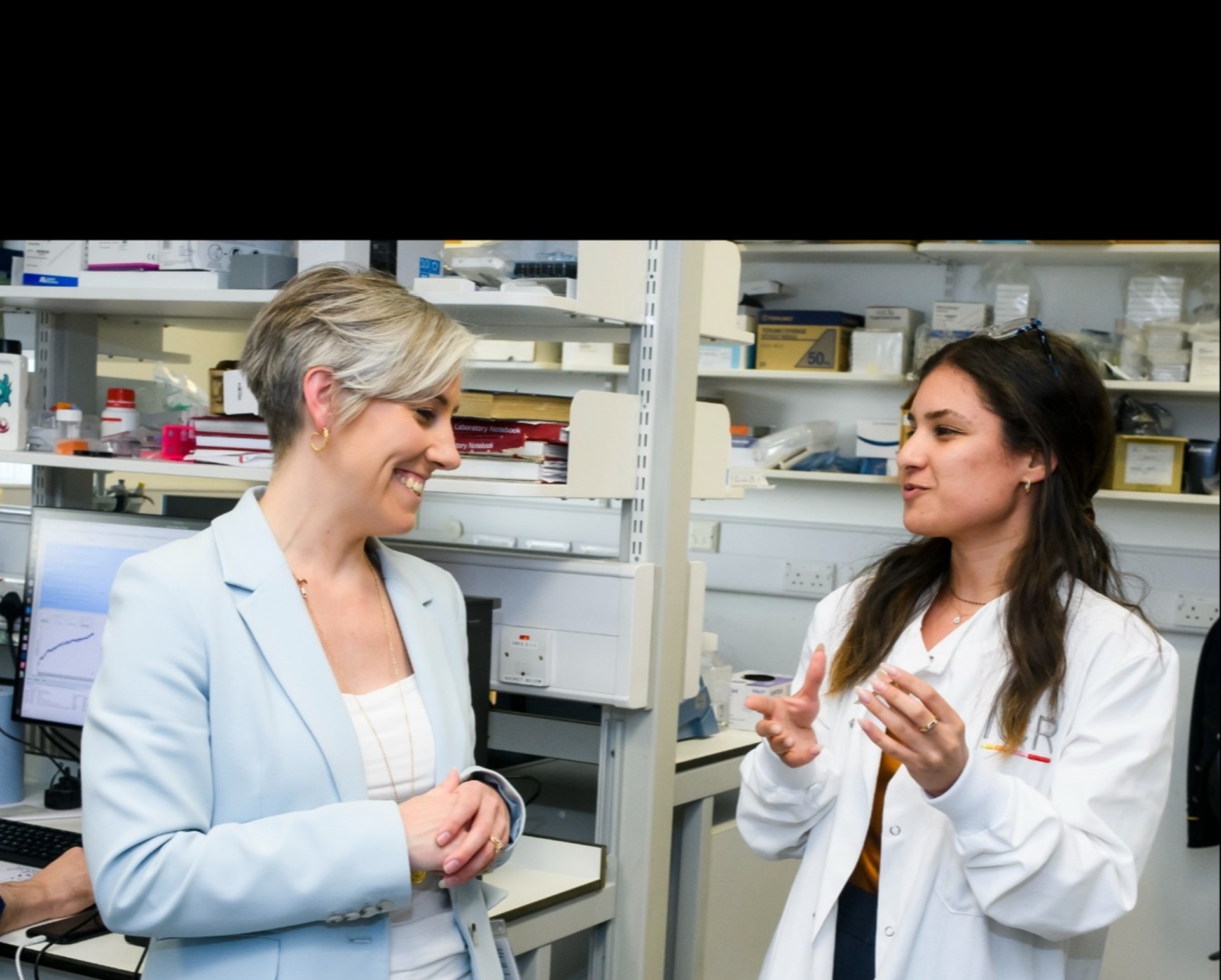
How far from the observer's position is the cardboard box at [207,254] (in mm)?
1885

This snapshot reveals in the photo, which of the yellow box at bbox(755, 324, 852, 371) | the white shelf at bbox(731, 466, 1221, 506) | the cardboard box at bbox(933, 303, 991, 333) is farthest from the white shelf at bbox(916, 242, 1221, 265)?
the white shelf at bbox(731, 466, 1221, 506)

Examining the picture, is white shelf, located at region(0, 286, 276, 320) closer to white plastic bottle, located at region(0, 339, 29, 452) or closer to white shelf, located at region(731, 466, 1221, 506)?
white plastic bottle, located at region(0, 339, 29, 452)

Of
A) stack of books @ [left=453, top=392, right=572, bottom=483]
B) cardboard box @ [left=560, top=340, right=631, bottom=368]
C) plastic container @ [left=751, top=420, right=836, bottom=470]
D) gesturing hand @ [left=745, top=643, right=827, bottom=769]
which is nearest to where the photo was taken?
gesturing hand @ [left=745, top=643, right=827, bottom=769]

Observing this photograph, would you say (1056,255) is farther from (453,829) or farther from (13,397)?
(453,829)

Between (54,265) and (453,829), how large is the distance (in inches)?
55.0

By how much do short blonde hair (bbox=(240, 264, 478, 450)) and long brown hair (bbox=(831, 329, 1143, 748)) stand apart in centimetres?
62

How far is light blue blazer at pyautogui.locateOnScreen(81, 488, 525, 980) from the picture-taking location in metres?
1.04

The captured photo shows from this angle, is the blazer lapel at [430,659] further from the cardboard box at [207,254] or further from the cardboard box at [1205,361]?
the cardboard box at [1205,361]

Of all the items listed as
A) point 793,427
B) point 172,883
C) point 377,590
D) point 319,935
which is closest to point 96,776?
point 172,883

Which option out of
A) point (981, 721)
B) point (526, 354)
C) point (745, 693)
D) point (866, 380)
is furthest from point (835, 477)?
point (981, 721)

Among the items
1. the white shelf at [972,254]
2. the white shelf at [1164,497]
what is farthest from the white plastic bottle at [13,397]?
the white shelf at [1164,497]

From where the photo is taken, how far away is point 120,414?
2.09m

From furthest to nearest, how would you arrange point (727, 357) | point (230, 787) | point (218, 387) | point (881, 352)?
point (727, 357), point (881, 352), point (218, 387), point (230, 787)
